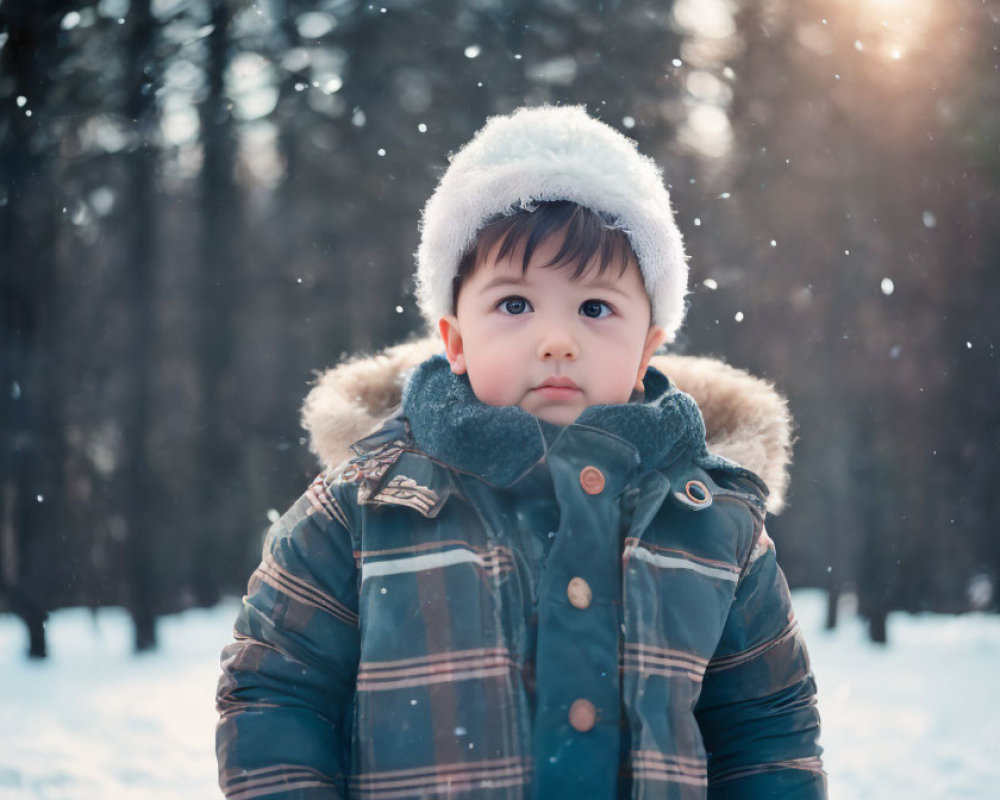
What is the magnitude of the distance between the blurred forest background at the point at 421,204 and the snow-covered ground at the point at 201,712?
0.52 metres

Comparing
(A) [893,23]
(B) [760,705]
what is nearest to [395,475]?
Result: (B) [760,705]

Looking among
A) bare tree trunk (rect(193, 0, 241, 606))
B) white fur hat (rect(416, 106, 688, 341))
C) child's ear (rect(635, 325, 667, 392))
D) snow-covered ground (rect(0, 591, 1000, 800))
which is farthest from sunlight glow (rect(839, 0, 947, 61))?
child's ear (rect(635, 325, 667, 392))

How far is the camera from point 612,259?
157cm

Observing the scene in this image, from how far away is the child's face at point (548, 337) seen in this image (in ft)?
4.86

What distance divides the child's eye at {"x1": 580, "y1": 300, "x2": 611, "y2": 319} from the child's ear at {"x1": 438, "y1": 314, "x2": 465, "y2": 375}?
0.25 metres

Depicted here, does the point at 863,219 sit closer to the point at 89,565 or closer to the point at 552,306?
the point at 552,306

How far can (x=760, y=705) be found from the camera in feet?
5.18

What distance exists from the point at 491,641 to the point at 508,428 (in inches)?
13.8

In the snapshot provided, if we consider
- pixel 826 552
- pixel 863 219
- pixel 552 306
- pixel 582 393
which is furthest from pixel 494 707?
pixel 826 552

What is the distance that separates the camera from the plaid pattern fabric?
52.4 inches

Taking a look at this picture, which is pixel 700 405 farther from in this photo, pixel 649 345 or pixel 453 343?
pixel 453 343

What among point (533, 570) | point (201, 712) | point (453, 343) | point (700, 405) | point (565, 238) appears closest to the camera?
point (533, 570)

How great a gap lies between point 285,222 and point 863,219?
534 centimetres

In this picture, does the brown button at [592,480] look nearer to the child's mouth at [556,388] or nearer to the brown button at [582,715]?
the child's mouth at [556,388]
